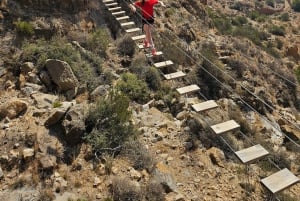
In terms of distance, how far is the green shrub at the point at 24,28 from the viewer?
31.5 feet

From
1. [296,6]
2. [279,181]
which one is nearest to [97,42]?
[279,181]

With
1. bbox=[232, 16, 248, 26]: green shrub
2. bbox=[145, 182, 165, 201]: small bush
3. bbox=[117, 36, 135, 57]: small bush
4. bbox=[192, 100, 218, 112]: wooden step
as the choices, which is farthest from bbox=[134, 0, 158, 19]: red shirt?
bbox=[232, 16, 248, 26]: green shrub

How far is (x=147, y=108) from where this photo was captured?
9.12 metres

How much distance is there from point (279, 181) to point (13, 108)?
219 inches

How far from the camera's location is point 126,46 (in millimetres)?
11453

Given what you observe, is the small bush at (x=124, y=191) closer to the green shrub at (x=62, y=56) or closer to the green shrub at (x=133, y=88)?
the green shrub at (x=62, y=56)

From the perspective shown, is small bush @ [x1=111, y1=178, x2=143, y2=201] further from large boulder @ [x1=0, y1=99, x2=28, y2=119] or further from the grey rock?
the grey rock

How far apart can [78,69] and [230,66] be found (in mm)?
7113

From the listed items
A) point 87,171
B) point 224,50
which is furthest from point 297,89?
point 87,171

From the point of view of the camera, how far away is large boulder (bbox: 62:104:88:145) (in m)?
7.04

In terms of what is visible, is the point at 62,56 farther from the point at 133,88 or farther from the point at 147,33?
the point at 147,33

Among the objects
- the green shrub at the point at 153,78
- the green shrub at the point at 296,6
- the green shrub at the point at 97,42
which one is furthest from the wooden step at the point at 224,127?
the green shrub at the point at 296,6

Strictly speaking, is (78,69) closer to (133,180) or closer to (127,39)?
(127,39)

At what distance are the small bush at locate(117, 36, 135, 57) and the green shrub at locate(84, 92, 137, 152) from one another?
12.5 feet
